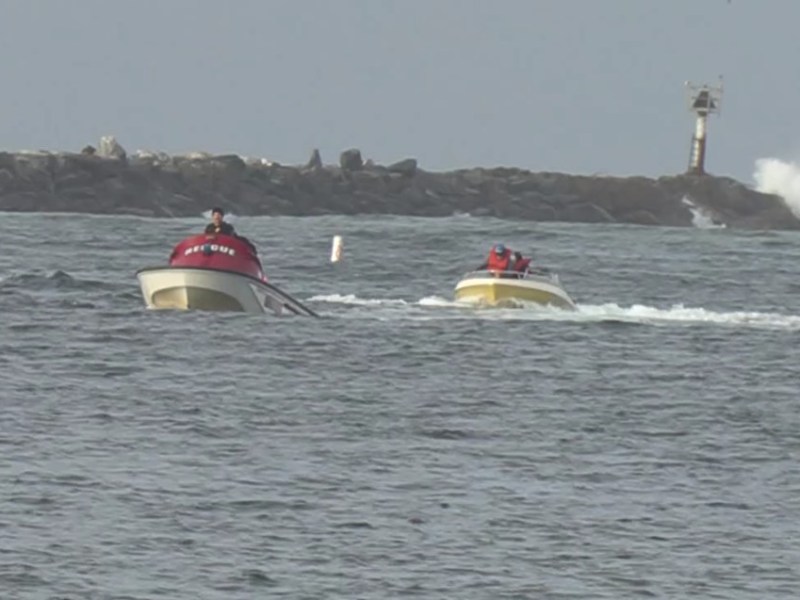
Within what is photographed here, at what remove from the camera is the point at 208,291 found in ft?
137

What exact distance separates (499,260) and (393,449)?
1773 centimetres

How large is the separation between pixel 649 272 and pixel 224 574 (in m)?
45.5

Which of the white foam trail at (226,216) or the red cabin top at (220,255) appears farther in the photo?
the white foam trail at (226,216)

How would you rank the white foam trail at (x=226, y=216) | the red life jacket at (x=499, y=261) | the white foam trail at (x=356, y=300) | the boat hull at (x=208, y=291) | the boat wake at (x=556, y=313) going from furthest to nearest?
the white foam trail at (x=226, y=216), the white foam trail at (x=356, y=300), the red life jacket at (x=499, y=261), the boat wake at (x=556, y=313), the boat hull at (x=208, y=291)

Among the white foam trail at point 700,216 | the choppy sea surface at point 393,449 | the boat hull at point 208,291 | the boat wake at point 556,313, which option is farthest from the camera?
the white foam trail at point 700,216

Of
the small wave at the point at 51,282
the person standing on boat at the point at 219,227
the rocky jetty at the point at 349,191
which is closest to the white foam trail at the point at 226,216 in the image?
the rocky jetty at the point at 349,191

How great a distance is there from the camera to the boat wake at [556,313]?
45.6 m

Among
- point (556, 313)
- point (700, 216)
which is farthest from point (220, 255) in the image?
point (700, 216)

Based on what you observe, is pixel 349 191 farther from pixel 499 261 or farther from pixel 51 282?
pixel 499 261

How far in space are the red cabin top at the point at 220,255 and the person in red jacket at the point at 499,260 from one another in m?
5.83

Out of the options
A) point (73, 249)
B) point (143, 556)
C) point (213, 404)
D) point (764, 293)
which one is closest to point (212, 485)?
point (143, 556)

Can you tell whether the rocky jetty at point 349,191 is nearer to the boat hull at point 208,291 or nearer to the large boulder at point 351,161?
the large boulder at point 351,161

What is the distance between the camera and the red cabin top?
4116 cm

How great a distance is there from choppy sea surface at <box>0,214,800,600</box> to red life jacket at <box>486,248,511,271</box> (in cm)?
108
